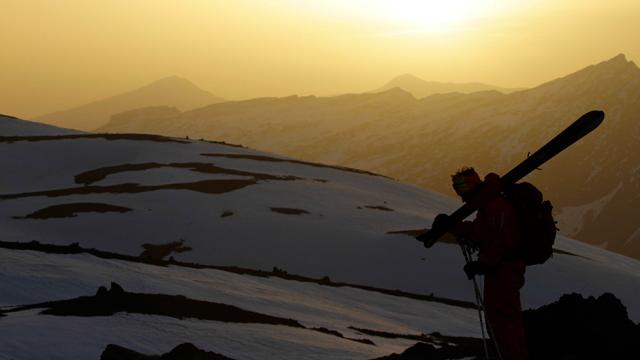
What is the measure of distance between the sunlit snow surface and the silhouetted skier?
18.4ft

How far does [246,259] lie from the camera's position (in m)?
52.0

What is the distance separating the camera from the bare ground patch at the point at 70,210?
57838 mm

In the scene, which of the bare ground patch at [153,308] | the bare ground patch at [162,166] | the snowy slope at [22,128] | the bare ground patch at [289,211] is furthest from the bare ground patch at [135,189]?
the bare ground patch at [153,308]

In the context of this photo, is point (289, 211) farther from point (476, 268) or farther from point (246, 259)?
point (476, 268)

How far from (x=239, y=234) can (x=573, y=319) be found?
4445cm

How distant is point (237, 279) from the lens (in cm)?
2688

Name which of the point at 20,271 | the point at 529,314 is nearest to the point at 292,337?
the point at 529,314

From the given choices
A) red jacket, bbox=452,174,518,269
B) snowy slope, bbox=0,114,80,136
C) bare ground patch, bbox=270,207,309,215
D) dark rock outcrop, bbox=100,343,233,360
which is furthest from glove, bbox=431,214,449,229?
snowy slope, bbox=0,114,80,136

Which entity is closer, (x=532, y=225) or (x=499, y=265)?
(x=532, y=225)

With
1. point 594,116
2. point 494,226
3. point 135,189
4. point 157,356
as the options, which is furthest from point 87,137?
point 594,116

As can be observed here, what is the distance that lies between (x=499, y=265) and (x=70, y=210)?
54.4 metres

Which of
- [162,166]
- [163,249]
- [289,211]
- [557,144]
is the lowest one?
[557,144]

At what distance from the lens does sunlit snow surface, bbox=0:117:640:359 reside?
15422 mm

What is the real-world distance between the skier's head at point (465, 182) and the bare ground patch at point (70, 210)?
51.3 meters
